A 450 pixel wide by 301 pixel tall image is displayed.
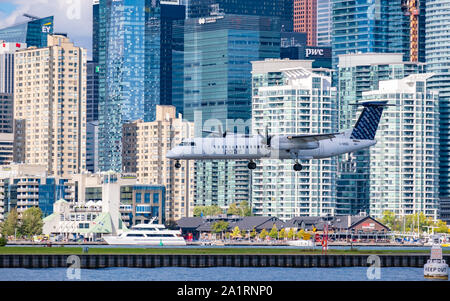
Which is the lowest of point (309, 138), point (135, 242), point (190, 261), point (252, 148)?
point (135, 242)

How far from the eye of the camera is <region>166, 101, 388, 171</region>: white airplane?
87.8 metres

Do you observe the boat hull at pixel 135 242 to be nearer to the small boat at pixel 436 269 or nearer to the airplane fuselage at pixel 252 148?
the airplane fuselage at pixel 252 148

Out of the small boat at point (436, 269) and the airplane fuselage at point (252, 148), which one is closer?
the airplane fuselage at point (252, 148)

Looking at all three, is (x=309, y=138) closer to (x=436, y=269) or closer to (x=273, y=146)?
(x=273, y=146)

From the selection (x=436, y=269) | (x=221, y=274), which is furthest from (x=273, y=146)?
(x=436, y=269)

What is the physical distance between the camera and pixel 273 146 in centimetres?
9019

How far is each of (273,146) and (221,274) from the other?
51.5 ft

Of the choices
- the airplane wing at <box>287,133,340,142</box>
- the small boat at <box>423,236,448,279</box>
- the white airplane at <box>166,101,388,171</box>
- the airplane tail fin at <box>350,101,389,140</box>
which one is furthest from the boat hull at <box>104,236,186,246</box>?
the small boat at <box>423,236,448,279</box>

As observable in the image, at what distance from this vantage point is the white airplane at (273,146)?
288 ft

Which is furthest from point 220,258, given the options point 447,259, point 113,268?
point 447,259

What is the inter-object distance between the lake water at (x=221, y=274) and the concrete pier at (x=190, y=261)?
652 millimetres

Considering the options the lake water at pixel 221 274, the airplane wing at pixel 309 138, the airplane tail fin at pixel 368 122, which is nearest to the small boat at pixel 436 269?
the lake water at pixel 221 274

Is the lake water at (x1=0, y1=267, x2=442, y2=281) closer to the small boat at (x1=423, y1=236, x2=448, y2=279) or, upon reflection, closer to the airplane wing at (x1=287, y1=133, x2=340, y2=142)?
the small boat at (x1=423, y1=236, x2=448, y2=279)
